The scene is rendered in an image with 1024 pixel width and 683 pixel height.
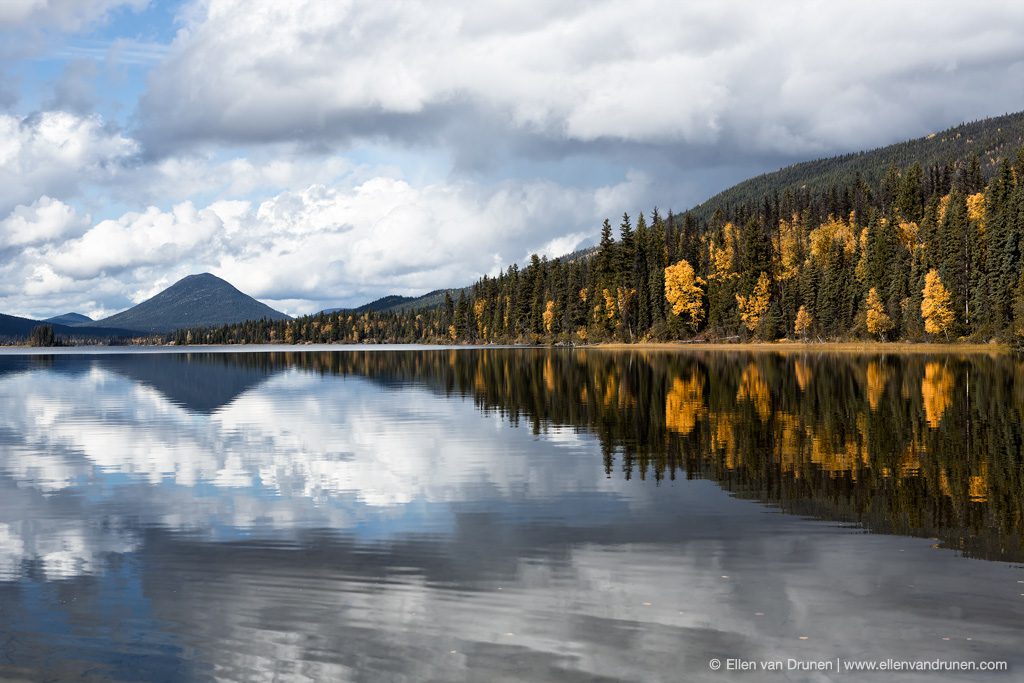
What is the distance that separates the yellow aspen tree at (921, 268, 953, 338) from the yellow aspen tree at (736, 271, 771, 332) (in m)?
41.9

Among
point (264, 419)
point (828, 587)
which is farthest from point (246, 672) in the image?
point (264, 419)

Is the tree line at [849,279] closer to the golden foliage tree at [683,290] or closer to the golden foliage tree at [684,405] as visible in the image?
the golden foliage tree at [683,290]

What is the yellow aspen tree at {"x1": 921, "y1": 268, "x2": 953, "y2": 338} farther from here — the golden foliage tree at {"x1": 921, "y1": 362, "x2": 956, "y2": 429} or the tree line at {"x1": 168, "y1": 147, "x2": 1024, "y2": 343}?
the golden foliage tree at {"x1": 921, "y1": 362, "x2": 956, "y2": 429}

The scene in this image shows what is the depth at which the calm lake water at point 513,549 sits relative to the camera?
12.2 m

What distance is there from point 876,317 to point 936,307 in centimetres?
1487

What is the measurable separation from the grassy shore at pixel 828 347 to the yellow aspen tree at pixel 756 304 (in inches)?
208

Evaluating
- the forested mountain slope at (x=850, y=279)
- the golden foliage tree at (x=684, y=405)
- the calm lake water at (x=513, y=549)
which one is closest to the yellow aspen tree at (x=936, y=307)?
the forested mountain slope at (x=850, y=279)

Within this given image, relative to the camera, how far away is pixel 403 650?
12.2m

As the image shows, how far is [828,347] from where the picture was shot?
480 ft

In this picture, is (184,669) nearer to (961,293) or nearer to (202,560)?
(202,560)

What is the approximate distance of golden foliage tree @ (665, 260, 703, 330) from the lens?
18225cm

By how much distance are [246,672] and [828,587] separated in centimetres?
982

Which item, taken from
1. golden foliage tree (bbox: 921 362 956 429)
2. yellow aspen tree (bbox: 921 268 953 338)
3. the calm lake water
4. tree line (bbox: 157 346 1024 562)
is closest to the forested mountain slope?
yellow aspen tree (bbox: 921 268 953 338)

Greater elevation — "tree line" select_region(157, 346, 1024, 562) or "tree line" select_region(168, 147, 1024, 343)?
"tree line" select_region(168, 147, 1024, 343)
